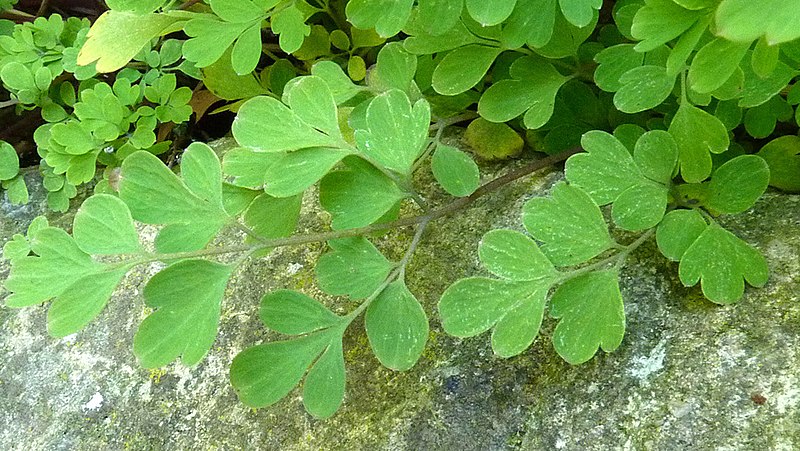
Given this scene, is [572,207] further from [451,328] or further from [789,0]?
[789,0]

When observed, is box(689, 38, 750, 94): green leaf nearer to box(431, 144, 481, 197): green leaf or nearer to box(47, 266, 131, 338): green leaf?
box(431, 144, 481, 197): green leaf

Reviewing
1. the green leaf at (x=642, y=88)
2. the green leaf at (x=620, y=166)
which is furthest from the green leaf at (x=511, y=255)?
the green leaf at (x=642, y=88)

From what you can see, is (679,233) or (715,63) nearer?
(715,63)

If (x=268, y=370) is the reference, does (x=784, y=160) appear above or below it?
above

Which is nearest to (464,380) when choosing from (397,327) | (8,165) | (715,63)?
(397,327)

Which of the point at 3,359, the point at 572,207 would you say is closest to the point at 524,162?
the point at 572,207

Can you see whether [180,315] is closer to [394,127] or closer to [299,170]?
[299,170]

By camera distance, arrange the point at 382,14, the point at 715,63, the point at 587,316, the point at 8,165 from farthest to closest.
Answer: the point at 8,165, the point at 382,14, the point at 587,316, the point at 715,63
